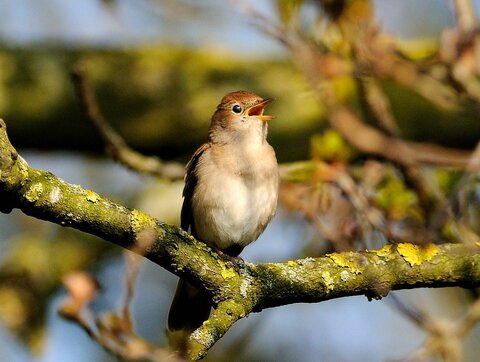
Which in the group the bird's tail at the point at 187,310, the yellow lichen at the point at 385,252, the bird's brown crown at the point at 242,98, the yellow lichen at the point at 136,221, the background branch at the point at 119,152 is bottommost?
the bird's tail at the point at 187,310

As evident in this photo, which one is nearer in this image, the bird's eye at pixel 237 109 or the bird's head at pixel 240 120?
the bird's head at pixel 240 120

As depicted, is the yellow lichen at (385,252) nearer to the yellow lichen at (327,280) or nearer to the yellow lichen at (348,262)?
the yellow lichen at (348,262)

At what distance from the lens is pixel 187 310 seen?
5.56 metres

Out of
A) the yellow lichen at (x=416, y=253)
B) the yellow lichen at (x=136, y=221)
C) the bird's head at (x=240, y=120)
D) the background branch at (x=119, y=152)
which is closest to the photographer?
the yellow lichen at (x=136, y=221)

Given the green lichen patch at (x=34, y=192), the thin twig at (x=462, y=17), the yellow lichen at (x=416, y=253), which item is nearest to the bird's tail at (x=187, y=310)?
the yellow lichen at (x=416, y=253)

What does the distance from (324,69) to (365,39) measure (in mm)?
246

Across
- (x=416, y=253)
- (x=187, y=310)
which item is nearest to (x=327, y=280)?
(x=416, y=253)

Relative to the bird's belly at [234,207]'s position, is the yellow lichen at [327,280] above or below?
below

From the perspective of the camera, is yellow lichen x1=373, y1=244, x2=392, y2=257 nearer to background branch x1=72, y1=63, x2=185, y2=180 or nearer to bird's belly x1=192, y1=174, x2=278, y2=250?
bird's belly x1=192, y1=174, x2=278, y2=250

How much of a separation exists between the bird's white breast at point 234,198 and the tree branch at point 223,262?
4.29ft

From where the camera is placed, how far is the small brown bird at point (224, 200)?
18.2ft

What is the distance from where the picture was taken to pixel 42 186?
3506mm

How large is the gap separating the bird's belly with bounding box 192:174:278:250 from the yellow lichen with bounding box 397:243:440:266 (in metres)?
1.38

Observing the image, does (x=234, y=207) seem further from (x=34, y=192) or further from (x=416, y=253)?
(x=34, y=192)
